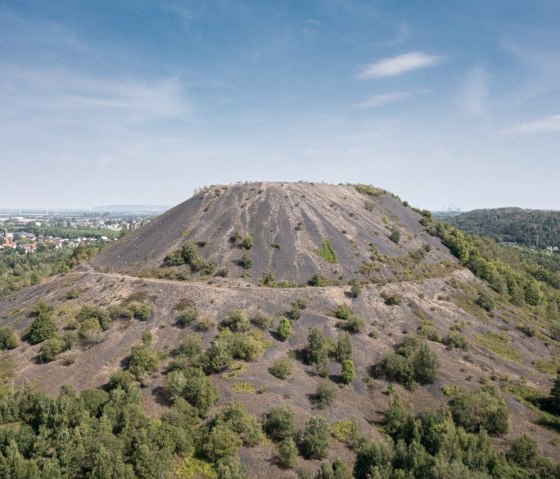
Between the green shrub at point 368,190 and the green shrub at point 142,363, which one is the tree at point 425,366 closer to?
the green shrub at point 142,363

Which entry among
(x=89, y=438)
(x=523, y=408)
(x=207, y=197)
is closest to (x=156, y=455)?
(x=89, y=438)

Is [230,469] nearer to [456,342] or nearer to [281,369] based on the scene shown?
[281,369]

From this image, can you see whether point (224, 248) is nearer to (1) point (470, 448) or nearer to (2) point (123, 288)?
(2) point (123, 288)

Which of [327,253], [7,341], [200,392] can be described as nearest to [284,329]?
[200,392]

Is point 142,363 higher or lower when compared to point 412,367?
higher

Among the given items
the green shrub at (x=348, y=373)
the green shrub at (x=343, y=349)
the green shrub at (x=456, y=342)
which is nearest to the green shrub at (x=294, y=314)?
the green shrub at (x=343, y=349)

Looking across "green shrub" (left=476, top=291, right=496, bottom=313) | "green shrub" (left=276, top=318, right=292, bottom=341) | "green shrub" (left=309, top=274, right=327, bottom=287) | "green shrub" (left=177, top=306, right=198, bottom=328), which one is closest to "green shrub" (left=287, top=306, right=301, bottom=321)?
"green shrub" (left=276, top=318, right=292, bottom=341)

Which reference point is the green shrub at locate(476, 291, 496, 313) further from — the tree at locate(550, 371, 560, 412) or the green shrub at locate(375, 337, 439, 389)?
the green shrub at locate(375, 337, 439, 389)
